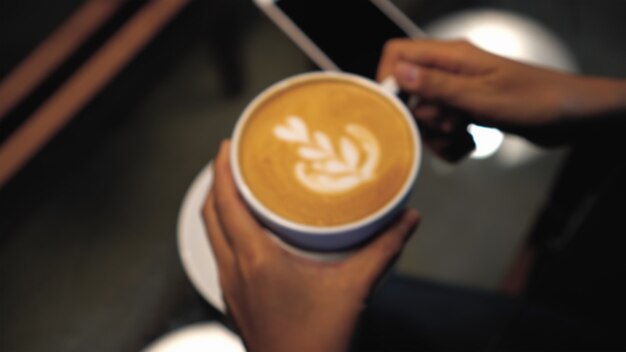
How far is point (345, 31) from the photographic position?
60 cm

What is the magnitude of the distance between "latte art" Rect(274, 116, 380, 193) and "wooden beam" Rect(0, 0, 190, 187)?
1.10 ft

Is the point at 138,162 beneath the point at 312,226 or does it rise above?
above

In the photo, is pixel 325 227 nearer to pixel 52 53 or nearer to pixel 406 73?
pixel 406 73

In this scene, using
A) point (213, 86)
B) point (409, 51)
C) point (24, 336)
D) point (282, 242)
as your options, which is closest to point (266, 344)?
point (282, 242)

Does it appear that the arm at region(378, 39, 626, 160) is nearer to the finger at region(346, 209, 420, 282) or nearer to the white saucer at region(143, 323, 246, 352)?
the finger at region(346, 209, 420, 282)

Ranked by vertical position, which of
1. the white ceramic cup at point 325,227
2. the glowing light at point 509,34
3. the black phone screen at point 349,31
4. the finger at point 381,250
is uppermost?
the black phone screen at point 349,31

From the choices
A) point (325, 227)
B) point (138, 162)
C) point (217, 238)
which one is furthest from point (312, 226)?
point (138, 162)

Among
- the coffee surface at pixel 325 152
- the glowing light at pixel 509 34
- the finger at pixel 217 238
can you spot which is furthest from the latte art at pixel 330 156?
the glowing light at pixel 509 34

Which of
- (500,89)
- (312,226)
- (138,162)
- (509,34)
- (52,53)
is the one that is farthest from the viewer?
(509,34)

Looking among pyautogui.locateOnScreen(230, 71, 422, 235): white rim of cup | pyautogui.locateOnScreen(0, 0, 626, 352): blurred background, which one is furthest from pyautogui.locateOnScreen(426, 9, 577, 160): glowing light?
pyautogui.locateOnScreen(230, 71, 422, 235): white rim of cup

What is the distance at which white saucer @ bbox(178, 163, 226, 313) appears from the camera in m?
0.60

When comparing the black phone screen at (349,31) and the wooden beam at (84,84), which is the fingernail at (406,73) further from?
the wooden beam at (84,84)

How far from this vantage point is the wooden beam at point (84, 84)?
2.19 feet

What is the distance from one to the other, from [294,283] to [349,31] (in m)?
0.29
